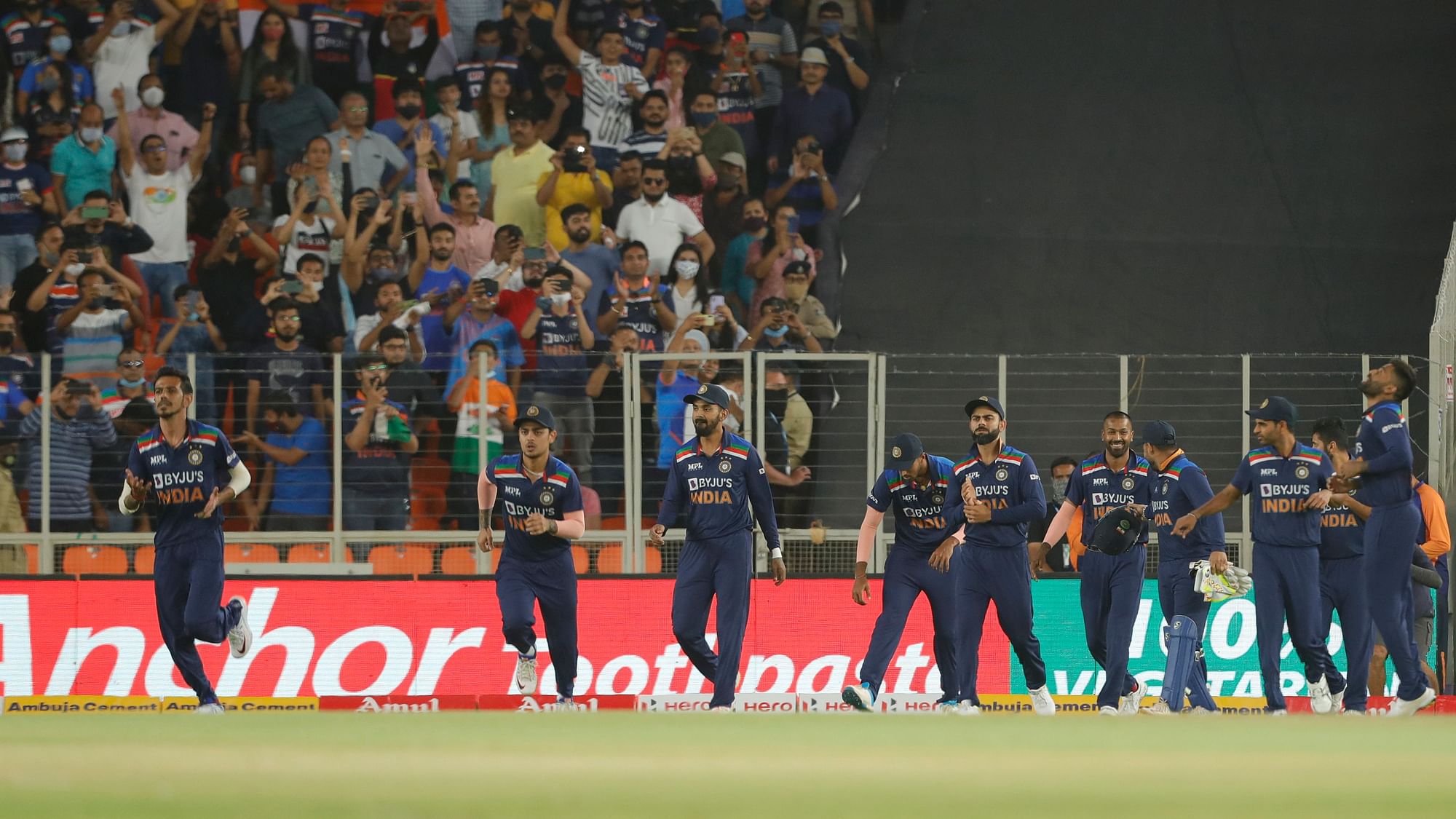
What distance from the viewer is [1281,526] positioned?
36.7ft

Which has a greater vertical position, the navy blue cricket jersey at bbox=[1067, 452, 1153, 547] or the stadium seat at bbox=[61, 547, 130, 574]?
the navy blue cricket jersey at bbox=[1067, 452, 1153, 547]

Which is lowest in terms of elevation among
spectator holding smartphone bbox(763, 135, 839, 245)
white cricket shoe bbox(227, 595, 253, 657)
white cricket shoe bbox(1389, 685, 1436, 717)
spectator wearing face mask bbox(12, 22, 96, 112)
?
white cricket shoe bbox(1389, 685, 1436, 717)

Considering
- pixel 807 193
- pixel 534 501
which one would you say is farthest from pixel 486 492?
pixel 807 193

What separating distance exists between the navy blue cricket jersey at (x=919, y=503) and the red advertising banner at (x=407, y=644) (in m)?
2.07

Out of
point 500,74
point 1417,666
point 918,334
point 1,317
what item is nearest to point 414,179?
point 500,74

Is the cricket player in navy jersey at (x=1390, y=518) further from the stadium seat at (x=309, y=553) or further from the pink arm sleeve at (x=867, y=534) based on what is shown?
the stadium seat at (x=309, y=553)

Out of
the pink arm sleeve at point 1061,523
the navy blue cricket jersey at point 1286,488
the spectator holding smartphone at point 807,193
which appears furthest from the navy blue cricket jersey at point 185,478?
the spectator holding smartphone at point 807,193

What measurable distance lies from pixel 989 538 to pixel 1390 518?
2.77 m

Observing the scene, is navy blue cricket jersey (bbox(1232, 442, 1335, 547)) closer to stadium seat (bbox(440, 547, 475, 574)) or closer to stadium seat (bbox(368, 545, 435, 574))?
stadium seat (bbox(440, 547, 475, 574))

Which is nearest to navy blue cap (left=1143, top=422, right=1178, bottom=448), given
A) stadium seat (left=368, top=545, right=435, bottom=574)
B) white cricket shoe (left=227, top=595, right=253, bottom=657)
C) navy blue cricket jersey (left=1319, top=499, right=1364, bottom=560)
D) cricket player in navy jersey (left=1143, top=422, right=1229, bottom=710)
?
cricket player in navy jersey (left=1143, top=422, right=1229, bottom=710)

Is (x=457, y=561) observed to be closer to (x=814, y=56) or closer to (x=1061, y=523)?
(x=1061, y=523)

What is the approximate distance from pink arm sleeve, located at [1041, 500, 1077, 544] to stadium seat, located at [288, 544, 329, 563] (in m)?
6.31

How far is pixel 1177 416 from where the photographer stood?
15492 mm

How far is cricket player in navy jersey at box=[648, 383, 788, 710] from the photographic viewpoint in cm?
1158
